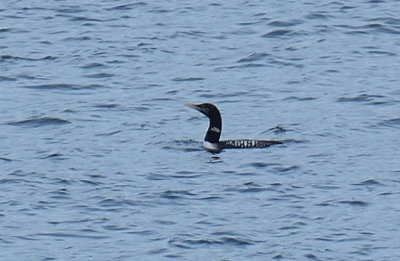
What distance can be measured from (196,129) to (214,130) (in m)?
1.01

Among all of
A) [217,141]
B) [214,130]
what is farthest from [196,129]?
[217,141]

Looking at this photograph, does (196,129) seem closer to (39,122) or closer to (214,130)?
(214,130)

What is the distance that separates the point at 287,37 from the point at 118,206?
409 inches

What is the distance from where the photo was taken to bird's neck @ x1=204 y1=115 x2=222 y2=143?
695 inches

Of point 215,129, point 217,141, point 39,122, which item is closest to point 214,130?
point 215,129

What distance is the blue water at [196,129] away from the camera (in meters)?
13.9

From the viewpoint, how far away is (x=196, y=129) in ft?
61.5

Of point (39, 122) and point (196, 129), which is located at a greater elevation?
point (39, 122)

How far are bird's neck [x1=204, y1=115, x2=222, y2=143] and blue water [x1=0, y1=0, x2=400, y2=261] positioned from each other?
246 mm

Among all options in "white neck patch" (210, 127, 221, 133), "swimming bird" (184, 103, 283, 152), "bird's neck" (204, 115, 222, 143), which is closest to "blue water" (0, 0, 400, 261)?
"swimming bird" (184, 103, 283, 152)

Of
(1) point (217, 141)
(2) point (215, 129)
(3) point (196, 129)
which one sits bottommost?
(3) point (196, 129)

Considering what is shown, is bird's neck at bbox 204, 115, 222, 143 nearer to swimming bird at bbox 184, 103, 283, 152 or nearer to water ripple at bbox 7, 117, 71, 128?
swimming bird at bbox 184, 103, 283, 152

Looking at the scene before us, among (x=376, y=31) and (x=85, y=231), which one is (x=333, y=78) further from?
(x=85, y=231)

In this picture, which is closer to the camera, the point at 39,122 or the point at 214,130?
the point at 214,130
